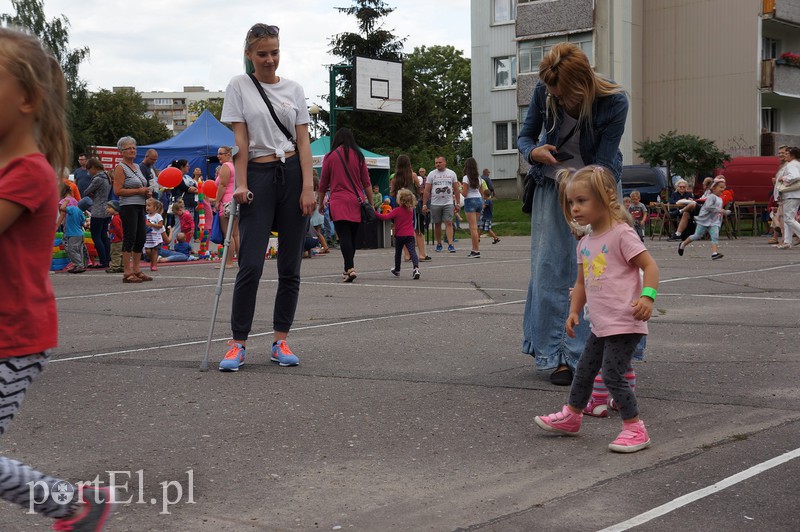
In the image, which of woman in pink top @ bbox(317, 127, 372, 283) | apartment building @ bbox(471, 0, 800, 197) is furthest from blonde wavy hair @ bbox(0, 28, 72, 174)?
apartment building @ bbox(471, 0, 800, 197)

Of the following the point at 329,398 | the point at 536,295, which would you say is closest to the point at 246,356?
the point at 329,398

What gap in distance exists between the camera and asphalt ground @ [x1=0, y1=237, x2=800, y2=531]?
3.73 meters

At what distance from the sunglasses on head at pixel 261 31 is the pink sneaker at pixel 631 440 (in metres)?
3.47

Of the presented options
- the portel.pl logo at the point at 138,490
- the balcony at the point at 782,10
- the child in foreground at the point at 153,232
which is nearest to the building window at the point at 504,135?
the balcony at the point at 782,10

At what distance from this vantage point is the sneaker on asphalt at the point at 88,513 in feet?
9.85

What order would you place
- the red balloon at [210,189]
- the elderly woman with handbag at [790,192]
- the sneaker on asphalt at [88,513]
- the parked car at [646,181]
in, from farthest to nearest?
the parked car at [646,181]
the red balloon at [210,189]
the elderly woman with handbag at [790,192]
the sneaker on asphalt at [88,513]

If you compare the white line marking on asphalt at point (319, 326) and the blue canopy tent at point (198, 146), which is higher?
the blue canopy tent at point (198, 146)

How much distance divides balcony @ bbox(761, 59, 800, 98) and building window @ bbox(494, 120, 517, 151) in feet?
45.3

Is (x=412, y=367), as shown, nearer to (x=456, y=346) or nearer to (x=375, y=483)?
(x=456, y=346)

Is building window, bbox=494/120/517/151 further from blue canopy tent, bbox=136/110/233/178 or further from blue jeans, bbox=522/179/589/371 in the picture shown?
blue jeans, bbox=522/179/589/371

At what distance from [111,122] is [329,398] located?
88.7 meters

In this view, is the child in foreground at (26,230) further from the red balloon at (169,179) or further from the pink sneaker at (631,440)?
the red balloon at (169,179)

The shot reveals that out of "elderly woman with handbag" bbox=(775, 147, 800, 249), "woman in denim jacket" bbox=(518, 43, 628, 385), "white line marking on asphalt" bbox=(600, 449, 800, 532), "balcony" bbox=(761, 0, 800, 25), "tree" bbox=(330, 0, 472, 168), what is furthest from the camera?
"tree" bbox=(330, 0, 472, 168)

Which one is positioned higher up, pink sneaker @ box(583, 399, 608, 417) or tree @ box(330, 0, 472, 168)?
tree @ box(330, 0, 472, 168)
